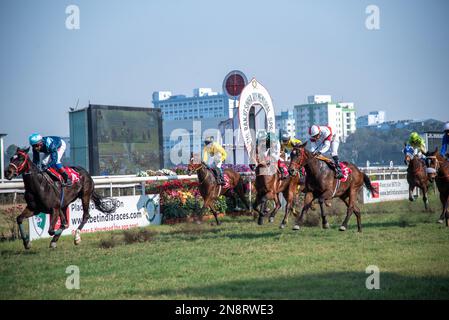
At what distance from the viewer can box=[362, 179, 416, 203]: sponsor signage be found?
25.8 meters

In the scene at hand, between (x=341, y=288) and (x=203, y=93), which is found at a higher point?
(x=203, y=93)

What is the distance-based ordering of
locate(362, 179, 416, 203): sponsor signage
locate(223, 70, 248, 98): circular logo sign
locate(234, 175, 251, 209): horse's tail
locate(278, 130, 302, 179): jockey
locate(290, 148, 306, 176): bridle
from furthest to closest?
locate(362, 179, 416, 203): sponsor signage → locate(223, 70, 248, 98): circular logo sign → locate(234, 175, 251, 209): horse's tail → locate(278, 130, 302, 179): jockey → locate(290, 148, 306, 176): bridle

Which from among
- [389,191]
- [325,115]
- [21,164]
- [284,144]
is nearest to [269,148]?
[284,144]

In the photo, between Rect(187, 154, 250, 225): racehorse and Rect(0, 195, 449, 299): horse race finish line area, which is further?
Rect(187, 154, 250, 225): racehorse

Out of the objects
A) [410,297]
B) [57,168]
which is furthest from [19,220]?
[410,297]

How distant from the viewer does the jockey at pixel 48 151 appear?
38.8 feet

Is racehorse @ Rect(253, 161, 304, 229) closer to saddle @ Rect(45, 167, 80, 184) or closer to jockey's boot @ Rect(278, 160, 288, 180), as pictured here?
jockey's boot @ Rect(278, 160, 288, 180)

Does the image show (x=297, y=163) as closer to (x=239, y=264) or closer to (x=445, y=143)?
(x=239, y=264)

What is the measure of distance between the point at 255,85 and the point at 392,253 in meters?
11.2

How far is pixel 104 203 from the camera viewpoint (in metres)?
14.2

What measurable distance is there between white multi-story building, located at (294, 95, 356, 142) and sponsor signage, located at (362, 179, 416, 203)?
8057 centimetres

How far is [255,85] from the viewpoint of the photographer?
20.1 m

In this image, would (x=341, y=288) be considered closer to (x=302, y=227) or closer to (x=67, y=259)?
(x=67, y=259)

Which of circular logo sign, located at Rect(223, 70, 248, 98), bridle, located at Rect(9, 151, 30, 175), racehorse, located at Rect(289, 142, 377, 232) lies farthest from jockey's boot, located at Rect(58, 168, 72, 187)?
circular logo sign, located at Rect(223, 70, 248, 98)
